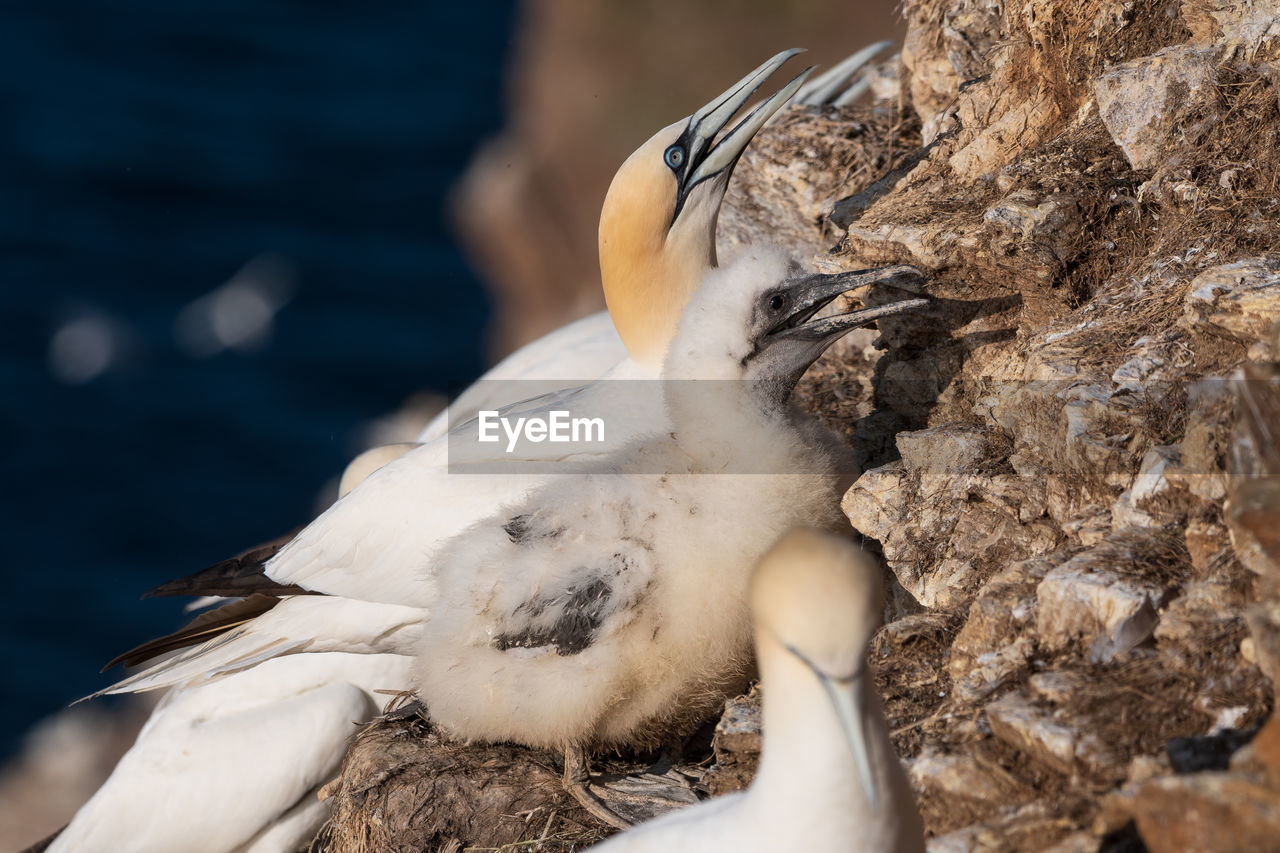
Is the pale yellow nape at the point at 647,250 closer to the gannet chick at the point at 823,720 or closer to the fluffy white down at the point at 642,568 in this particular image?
the fluffy white down at the point at 642,568

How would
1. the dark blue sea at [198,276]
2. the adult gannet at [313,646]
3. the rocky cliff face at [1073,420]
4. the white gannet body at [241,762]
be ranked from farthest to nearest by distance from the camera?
1. the dark blue sea at [198,276]
2. the white gannet body at [241,762]
3. the adult gannet at [313,646]
4. the rocky cliff face at [1073,420]

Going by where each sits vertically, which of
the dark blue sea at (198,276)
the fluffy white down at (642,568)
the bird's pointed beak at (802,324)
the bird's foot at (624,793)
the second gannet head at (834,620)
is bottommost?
the bird's foot at (624,793)

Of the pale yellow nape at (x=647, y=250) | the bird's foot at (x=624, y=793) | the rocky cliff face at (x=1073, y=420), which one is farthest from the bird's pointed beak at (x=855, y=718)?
the pale yellow nape at (x=647, y=250)

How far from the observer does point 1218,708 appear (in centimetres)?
264

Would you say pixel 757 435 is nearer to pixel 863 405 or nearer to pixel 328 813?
pixel 863 405

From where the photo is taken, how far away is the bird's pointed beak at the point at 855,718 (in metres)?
2.47

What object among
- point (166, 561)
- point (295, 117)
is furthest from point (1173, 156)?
point (295, 117)

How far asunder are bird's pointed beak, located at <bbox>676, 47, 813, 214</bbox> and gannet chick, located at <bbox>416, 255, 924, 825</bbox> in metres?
0.90

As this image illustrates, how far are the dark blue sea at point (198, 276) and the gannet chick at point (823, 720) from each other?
18393mm

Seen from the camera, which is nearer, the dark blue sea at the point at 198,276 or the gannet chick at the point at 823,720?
the gannet chick at the point at 823,720

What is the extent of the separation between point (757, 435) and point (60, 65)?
38410mm

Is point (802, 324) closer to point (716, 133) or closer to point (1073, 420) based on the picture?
point (1073, 420)

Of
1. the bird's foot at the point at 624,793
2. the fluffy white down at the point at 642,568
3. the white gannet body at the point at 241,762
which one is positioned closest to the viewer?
the fluffy white down at the point at 642,568

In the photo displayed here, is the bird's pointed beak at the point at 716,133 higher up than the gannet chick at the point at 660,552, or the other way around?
the bird's pointed beak at the point at 716,133
